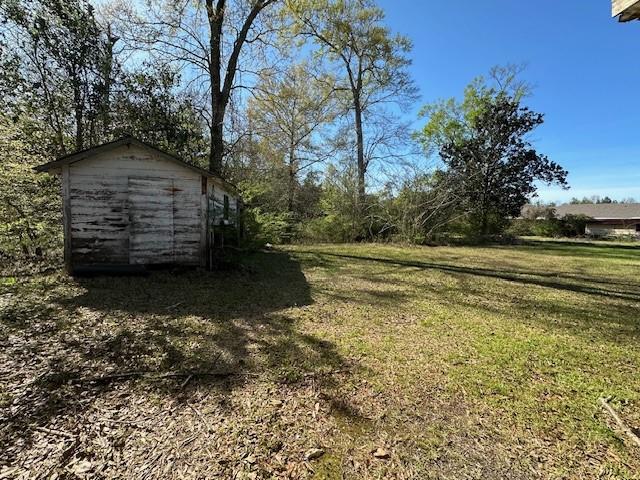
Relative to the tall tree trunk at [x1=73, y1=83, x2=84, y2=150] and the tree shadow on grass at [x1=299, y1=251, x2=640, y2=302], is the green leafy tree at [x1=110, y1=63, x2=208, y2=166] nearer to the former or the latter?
the tall tree trunk at [x1=73, y1=83, x2=84, y2=150]

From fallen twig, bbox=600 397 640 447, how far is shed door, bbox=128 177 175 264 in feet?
21.8

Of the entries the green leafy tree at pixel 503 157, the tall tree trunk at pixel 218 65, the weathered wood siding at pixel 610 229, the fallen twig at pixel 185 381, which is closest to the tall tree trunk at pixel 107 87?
the tall tree trunk at pixel 218 65

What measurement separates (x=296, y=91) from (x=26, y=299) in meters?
16.0

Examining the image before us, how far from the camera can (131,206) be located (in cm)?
634

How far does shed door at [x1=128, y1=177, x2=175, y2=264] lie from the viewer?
20.9 ft

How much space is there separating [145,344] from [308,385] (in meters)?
1.77

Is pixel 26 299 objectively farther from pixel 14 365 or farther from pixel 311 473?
pixel 311 473

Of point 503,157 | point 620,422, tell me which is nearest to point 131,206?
point 620,422

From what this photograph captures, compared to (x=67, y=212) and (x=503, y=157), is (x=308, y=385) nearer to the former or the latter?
(x=67, y=212)

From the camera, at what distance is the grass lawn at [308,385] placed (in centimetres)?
183

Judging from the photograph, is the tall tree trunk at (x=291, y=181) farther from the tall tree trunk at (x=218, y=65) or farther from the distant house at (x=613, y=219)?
the distant house at (x=613, y=219)

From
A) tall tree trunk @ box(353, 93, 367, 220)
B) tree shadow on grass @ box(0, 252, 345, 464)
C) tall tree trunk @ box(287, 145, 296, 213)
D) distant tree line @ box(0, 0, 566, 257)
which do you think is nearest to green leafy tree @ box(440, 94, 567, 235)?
distant tree line @ box(0, 0, 566, 257)

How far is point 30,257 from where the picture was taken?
329 inches

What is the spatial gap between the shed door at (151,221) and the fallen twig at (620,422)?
6.64m
